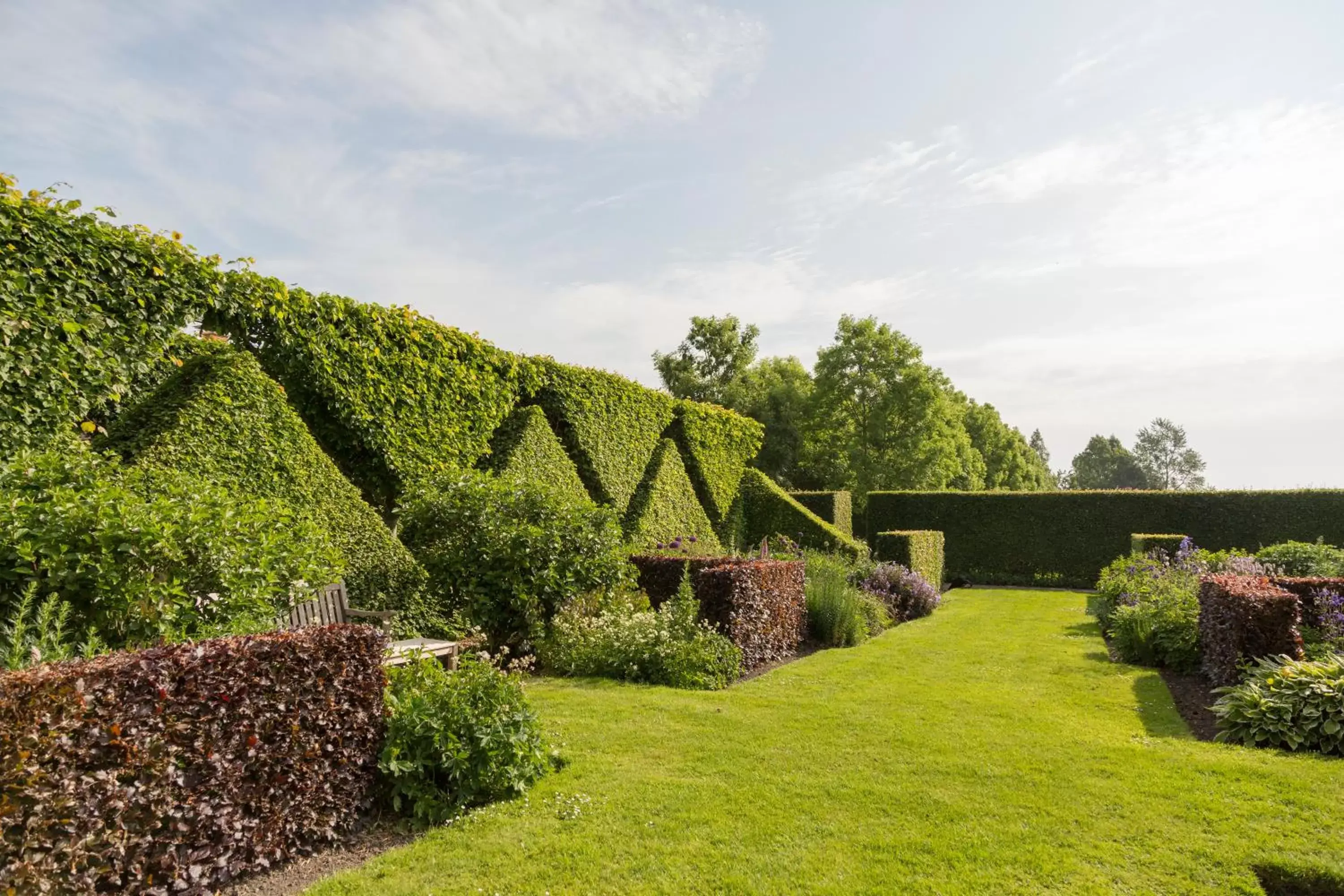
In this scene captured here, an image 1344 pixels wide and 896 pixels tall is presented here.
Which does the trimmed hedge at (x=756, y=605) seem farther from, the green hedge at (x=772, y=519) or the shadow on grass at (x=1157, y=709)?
the green hedge at (x=772, y=519)

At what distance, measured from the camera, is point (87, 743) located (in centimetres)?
280

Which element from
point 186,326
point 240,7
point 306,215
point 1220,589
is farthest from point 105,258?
point 1220,589

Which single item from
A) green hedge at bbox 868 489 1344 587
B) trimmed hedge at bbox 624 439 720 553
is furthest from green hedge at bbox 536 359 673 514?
green hedge at bbox 868 489 1344 587

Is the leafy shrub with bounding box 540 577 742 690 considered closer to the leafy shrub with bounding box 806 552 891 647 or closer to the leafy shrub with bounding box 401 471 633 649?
the leafy shrub with bounding box 401 471 633 649

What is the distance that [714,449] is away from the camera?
1566cm

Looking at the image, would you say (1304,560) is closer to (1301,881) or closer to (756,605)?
(756,605)

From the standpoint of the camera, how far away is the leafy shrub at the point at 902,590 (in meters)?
12.9

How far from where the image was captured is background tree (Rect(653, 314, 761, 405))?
35.0 m

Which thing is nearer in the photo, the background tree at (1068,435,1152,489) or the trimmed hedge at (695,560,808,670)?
the trimmed hedge at (695,560,808,670)

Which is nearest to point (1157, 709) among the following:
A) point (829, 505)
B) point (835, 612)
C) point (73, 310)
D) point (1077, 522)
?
point (835, 612)

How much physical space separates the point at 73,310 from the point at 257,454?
5.90 ft

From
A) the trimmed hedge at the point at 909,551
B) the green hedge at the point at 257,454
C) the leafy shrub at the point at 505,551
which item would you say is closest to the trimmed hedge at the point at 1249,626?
the leafy shrub at the point at 505,551

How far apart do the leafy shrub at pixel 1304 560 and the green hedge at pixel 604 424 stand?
9505mm

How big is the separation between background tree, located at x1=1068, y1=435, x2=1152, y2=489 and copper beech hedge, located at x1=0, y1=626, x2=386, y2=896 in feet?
304
